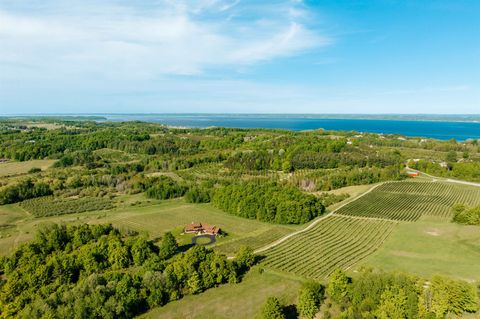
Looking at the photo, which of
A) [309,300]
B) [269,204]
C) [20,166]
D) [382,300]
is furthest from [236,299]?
[20,166]

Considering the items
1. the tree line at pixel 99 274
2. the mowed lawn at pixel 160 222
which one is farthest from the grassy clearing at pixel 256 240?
the tree line at pixel 99 274

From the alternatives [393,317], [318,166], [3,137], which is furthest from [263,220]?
[3,137]

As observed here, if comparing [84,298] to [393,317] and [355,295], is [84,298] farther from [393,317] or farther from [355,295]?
[393,317]

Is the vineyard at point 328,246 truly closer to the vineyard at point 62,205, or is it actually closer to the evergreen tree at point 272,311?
the evergreen tree at point 272,311

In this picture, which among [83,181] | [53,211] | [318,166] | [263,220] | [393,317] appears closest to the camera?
[393,317]

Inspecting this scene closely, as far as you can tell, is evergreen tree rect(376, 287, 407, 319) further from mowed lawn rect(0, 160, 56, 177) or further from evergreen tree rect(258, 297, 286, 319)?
mowed lawn rect(0, 160, 56, 177)
